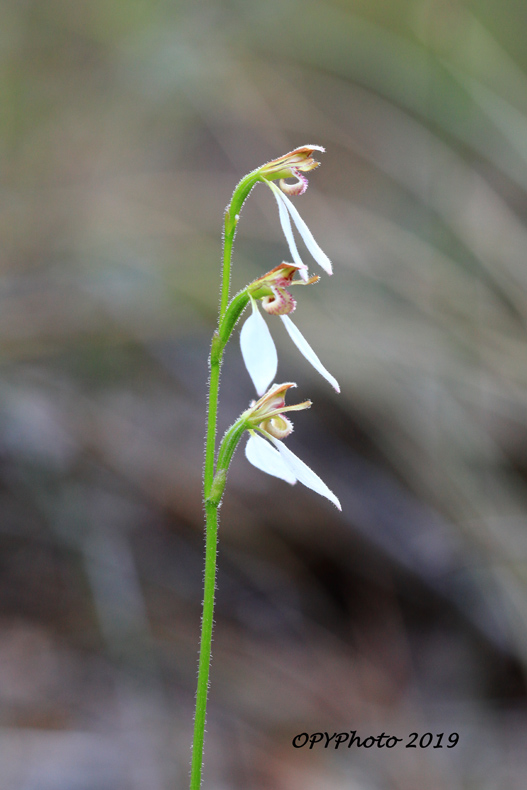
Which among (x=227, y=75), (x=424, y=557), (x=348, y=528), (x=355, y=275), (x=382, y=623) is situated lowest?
(x=382, y=623)

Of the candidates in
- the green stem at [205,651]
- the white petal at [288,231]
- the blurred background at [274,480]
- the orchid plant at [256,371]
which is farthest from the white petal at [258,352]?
the blurred background at [274,480]

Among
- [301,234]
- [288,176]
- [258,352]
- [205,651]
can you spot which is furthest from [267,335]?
[205,651]

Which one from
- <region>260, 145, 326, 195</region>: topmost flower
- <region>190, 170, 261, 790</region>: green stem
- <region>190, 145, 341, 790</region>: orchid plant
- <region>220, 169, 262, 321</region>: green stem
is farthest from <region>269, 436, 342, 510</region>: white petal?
<region>260, 145, 326, 195</region>: topmost flower

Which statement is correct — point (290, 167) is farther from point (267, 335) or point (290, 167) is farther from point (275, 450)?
point (275, 450)

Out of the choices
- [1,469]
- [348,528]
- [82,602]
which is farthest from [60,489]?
[348,528]

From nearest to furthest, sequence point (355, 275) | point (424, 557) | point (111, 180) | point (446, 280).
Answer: point (424, 557) → point (446, 280) → point (355, 275) → point (111, 180)

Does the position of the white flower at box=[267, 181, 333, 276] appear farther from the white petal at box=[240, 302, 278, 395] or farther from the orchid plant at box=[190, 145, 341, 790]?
the white petal at box=[240, 302, 278, 395]

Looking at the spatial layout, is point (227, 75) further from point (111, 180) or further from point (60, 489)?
point (60, 489)
